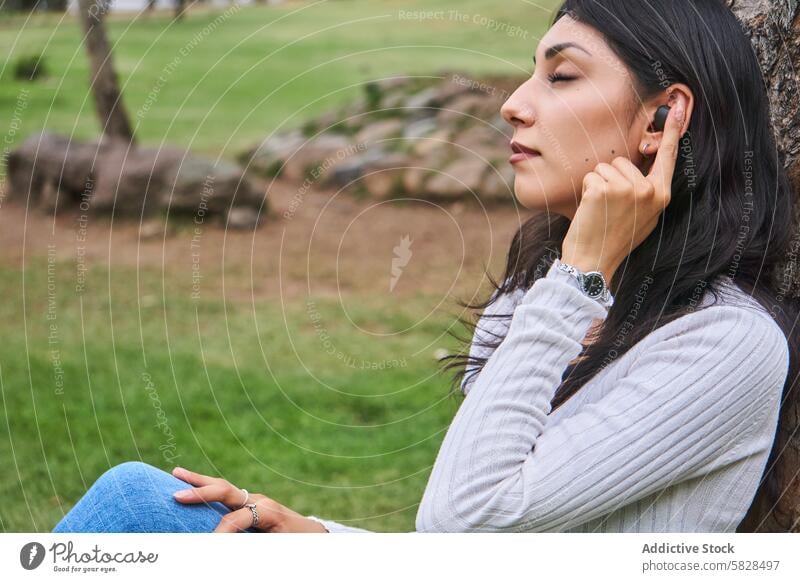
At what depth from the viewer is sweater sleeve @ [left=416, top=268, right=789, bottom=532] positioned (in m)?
1.23

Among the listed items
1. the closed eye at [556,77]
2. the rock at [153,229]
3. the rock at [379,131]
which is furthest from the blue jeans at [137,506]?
the rock at [379,131]

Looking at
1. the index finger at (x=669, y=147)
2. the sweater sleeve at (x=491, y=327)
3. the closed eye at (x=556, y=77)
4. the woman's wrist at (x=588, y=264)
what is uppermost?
the closed eye at (x=556, y=77)

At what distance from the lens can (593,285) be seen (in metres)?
1.31

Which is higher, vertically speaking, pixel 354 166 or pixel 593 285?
pixel 354 166

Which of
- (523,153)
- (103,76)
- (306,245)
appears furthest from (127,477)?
(103,76)

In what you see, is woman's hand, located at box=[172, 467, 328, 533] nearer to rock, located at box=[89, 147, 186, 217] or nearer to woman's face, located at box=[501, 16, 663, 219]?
woman's face, located at box=[501, 16, 663, 219]

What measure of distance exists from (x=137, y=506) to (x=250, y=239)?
3460 millimetres

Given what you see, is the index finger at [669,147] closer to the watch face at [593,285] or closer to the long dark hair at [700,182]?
the long dark hair at [700,182]

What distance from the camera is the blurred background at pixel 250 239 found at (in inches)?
119

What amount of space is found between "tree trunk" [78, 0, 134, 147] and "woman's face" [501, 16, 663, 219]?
3.85 meters

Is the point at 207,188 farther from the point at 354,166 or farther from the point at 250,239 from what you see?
the point at 354,166

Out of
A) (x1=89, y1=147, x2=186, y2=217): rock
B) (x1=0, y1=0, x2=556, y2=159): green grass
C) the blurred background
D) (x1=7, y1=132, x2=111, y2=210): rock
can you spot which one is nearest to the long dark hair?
the blurred background
